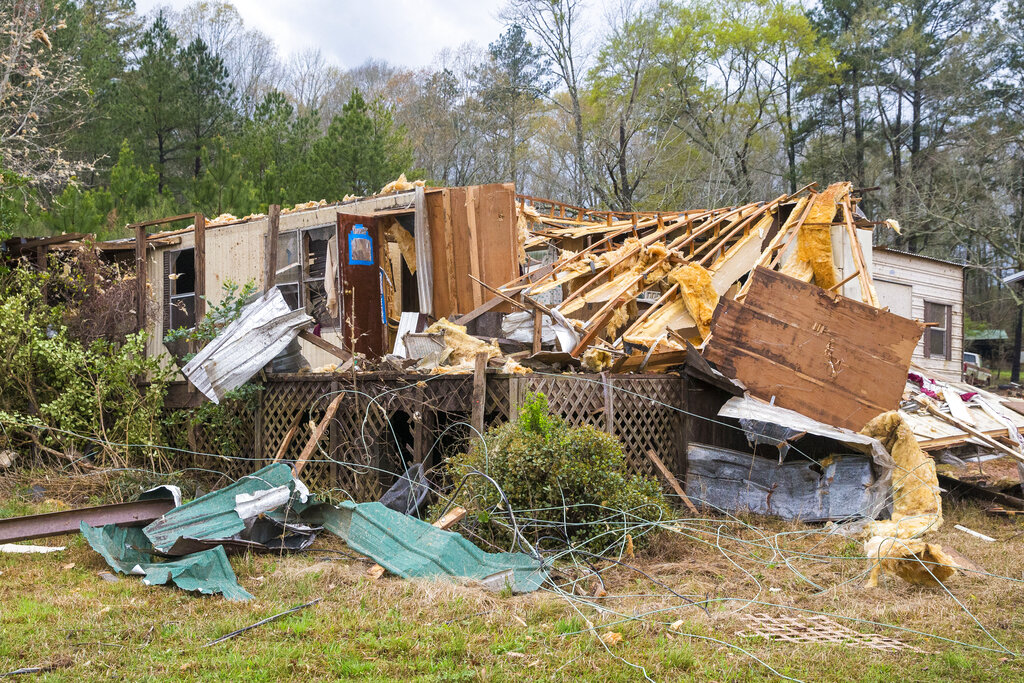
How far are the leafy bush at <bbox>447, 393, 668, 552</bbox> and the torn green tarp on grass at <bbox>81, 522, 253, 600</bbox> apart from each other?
1.99 meters

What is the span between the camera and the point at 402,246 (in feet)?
39.4

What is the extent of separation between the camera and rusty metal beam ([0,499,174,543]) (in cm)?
660

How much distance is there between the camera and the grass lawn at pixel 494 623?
4297mm

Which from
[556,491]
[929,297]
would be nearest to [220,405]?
[556,491]

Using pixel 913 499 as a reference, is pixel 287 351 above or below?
above

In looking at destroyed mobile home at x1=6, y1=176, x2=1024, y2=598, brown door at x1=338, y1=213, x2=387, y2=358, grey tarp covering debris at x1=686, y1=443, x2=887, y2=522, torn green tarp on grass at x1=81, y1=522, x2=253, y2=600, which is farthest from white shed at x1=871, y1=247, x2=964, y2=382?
torn green tarp on grass at x1=81, y1=522, x2=253, y2=600

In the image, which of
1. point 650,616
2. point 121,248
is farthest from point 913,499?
point 121,248

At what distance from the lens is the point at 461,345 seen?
9383 mm

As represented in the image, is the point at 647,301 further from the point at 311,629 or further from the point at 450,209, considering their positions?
the point at 311,629

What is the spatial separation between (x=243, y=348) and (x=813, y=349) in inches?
243

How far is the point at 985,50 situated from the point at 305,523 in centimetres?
3306

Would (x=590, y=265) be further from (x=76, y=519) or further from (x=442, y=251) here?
(x=76, y=519)

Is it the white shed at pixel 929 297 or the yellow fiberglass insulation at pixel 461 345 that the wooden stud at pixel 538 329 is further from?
the white shed at pixel 929 297

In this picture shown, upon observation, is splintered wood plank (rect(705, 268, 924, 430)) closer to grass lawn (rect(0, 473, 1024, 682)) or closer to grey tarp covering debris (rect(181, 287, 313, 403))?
grass lawn (rect(0, 473, 1024, 682))
